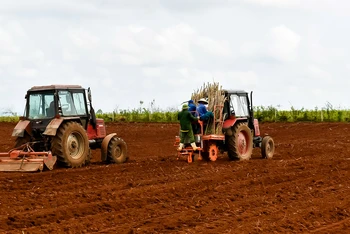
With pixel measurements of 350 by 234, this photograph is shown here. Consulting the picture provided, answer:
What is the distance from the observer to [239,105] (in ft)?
60.1

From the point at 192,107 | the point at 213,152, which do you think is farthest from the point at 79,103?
the point at 213,152

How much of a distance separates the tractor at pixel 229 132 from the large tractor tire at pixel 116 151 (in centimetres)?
136

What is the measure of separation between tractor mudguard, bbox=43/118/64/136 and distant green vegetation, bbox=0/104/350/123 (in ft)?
75.6

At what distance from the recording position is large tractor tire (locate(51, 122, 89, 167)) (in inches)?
625

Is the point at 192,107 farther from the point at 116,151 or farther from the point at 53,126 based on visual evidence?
the point at 53,126

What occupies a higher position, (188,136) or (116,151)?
(188,136)

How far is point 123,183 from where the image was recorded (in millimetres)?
13203

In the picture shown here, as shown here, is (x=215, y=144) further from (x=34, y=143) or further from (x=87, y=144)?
(x=34, y=143)

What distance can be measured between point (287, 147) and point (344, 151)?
2.69 m

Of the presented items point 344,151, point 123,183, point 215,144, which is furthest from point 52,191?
point 344,151

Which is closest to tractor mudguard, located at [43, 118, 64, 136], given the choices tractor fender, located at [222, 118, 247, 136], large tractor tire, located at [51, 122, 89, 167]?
large tractor tire, located at [51, 122, 89, 167]

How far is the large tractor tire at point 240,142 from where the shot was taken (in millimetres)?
17594

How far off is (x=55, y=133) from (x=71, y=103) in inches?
55.7

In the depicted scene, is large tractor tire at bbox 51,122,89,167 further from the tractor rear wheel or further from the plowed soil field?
the tractor rear wheel
